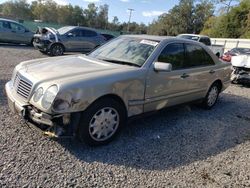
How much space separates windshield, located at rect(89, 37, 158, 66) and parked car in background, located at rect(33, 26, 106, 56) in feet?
29.0

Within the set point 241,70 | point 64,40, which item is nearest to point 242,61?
point 241,70

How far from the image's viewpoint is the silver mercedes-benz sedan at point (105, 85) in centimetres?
340

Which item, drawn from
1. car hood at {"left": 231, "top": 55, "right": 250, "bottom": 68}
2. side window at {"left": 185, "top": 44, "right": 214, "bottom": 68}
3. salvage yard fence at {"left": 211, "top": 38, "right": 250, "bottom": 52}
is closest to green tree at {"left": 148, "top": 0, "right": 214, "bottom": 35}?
salvage yard fence at {"left": 211, "top": 38, "right": 250, "bottom": 52}

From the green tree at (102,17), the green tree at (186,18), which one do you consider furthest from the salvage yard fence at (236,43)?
the green tree at (102,17)

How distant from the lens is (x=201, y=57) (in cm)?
564

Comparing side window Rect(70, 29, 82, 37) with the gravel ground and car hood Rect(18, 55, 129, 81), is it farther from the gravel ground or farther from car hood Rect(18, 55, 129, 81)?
car hood Rect(18, 55, 129, 81)

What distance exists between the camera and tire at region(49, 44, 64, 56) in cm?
1325

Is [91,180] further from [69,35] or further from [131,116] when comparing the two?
[69,35]

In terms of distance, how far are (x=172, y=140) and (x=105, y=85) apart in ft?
5.01

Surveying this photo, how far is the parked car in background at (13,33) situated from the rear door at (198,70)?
45.2 feet

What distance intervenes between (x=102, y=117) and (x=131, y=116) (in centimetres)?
59

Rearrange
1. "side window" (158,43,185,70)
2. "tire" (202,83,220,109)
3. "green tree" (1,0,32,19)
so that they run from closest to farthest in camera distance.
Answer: "side window" (158,43,185,70)
"tire" (202,83,220,109)
"green tree" (1,0,32,19)

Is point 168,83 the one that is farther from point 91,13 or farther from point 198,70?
point 91,13

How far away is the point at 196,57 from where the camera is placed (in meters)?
5.46
